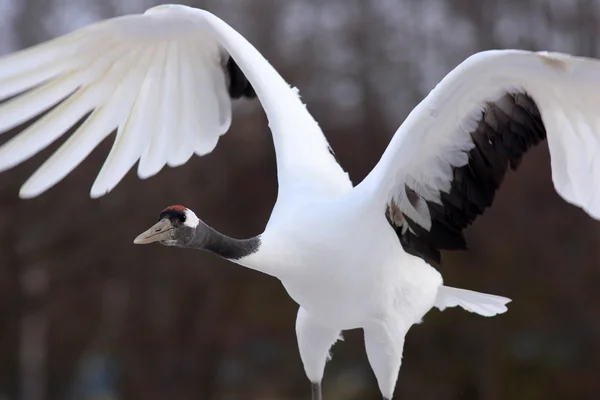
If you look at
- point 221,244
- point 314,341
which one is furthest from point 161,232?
point 314,341

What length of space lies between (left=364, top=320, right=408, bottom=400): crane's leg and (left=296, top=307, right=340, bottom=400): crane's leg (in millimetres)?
129

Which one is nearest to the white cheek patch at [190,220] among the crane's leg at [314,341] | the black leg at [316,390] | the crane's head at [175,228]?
the crane's head at [175,228]

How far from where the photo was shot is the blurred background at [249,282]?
6.24 meters

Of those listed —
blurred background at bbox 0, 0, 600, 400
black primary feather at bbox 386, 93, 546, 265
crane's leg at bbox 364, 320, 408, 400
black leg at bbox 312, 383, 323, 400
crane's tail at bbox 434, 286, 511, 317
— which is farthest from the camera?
blurred background at bbox 0, 0, 600, 400

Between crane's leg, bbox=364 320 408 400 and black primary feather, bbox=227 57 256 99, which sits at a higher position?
black primary feather, bbox=227 57 256 99

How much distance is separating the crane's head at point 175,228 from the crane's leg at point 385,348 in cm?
55

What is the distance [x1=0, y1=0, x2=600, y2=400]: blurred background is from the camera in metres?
6.24

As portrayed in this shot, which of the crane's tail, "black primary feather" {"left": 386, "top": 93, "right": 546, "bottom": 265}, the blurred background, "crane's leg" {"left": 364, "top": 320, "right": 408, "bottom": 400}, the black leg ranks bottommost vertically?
the blurred background

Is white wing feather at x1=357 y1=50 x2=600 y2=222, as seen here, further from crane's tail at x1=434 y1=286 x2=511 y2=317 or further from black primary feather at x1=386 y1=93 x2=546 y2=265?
crane's tail at x1=434 y1=286 x2=511 y2=317

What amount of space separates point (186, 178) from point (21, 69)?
4.69m

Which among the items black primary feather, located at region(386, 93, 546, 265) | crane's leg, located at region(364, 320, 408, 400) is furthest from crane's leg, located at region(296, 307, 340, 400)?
black primary feather, located at region(386, 93, 546, 265)

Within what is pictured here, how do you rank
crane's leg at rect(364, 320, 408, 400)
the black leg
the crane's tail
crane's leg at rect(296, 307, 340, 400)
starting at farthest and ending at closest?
the crane's tail, the black leg, crane's leg at rect(296, 307, 340, 400), crane's leg at rect(364, 320, 408, 400)

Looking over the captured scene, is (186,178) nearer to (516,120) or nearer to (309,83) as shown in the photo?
(309,83)

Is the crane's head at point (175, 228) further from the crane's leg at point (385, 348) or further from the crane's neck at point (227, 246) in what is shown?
the crane's leg at point (385, 348)
